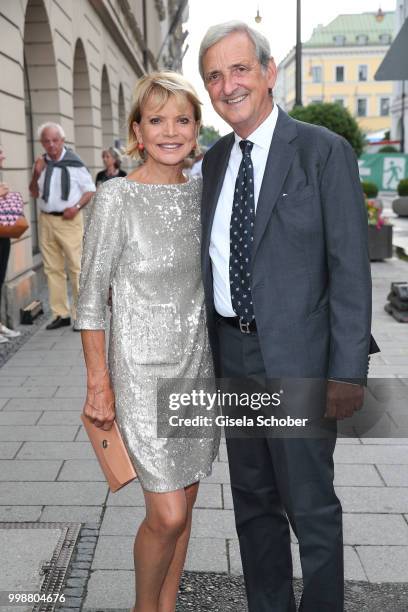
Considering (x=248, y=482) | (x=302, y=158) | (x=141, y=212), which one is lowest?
(x=248, y=482)

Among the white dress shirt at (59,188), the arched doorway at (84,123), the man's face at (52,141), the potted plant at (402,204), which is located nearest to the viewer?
the man's face at (52,141)

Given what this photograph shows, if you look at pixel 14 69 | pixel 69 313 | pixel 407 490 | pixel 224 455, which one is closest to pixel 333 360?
pixel 407 490

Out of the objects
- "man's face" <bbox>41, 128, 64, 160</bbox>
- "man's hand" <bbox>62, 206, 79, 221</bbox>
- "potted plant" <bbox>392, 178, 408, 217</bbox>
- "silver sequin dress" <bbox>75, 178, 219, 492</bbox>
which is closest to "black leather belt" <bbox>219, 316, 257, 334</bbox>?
"silver sequin dress" <bbox>75, 178, 219, 492</bbox>

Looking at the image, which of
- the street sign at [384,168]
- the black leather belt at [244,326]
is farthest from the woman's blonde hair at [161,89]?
the street sign at [384,168]

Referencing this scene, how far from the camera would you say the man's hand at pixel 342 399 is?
2.41m

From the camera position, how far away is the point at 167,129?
254 cm

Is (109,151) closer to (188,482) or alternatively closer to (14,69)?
(14,69)

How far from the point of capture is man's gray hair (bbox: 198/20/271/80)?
97.6 inches

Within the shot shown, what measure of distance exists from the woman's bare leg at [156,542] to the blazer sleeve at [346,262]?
26.3 inches

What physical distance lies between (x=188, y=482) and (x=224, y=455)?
1977 mm

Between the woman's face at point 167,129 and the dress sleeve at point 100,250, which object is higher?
the woman's face at point 167,129

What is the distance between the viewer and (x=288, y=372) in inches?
95.9

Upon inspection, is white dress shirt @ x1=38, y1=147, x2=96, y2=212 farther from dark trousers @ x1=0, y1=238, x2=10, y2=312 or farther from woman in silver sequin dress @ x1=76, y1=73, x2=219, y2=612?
woman in silver sequin dress @ x1=76, y1=73, x2=219, y2=612

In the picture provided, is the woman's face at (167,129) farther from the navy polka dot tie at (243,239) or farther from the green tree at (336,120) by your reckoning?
the green tree at (336,120)
